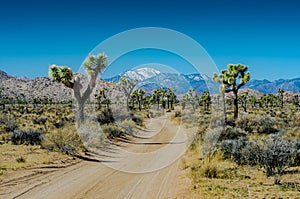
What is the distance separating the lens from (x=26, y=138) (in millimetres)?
15172

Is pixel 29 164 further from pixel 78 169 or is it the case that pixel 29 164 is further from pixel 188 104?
pixel 188 104

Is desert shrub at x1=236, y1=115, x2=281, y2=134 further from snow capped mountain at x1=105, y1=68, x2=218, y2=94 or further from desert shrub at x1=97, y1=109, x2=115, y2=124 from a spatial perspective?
desert shrub at x1=97, y1=109, x2=115, y2=124

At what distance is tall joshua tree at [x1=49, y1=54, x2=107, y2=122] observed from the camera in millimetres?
22172

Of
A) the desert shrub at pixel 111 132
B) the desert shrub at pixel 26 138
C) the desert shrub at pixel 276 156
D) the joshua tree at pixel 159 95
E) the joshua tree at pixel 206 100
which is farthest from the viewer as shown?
the joshua tree at pixel 159 95

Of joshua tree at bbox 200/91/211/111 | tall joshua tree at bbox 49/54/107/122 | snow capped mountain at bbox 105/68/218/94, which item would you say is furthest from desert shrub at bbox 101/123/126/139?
joshua tree at bbox 200/91/211/111

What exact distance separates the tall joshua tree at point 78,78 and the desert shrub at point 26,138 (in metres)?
6.54

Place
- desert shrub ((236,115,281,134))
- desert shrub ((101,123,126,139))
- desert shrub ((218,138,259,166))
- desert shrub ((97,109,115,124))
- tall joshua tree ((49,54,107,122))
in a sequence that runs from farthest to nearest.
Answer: desert shrub ((97,109,115,124))
tall joshua tree ((49,54,107,122))
desert shrub ((236,115,281,134))
desert shrub ((101,123,126,139))
desert shrub ((218,138,259,166))

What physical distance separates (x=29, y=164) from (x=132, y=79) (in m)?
34.5

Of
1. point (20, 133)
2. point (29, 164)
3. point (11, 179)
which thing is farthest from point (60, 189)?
point (20, 133)

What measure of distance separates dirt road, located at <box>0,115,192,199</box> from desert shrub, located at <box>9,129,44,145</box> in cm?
453

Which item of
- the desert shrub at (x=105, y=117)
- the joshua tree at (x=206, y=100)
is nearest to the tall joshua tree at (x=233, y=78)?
the desert shrub at (x=105, y=117)

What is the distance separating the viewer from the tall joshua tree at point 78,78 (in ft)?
72.7

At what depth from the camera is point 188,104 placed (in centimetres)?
7444

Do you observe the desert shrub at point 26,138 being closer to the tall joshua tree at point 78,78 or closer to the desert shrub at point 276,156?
the tall joshua tree at point 78,78
